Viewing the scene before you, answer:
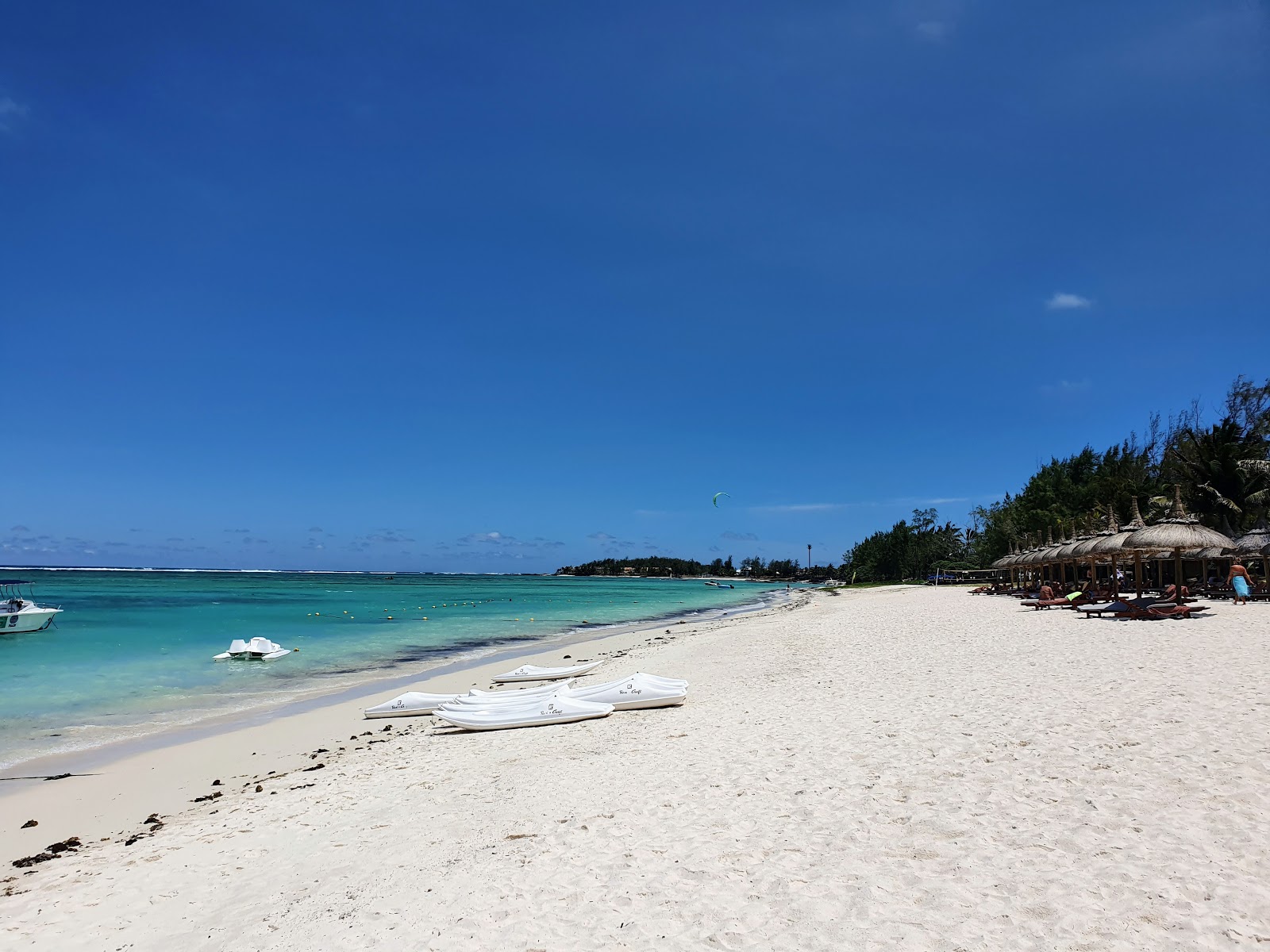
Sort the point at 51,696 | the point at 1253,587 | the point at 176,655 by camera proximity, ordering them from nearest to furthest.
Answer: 1. the point at 51,696
2. the point at 176,655
3. the point at 1253,587

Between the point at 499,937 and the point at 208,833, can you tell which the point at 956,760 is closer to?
the point at 499,937

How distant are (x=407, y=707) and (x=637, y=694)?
14.0ft

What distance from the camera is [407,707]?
1173 cm

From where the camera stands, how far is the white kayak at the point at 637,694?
10.1 metres

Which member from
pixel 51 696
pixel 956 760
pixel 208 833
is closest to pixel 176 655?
pixel 51 696

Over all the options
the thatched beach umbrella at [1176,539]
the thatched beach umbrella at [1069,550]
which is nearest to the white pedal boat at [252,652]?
the thatched beach umbrella at [1176,539]

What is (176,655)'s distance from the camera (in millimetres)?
20297

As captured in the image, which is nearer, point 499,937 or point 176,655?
point 499,937

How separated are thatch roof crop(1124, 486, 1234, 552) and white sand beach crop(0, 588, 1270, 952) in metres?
11.5

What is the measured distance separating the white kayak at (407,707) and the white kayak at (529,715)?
5.66 feet

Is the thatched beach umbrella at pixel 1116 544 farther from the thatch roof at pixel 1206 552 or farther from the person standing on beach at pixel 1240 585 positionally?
the person standing on beach at pixel 1240 585

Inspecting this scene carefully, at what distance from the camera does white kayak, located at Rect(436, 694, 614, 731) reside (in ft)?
31.9

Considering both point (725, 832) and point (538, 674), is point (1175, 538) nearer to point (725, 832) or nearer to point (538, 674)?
point (538, 674)

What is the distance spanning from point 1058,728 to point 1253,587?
86.4 feet
